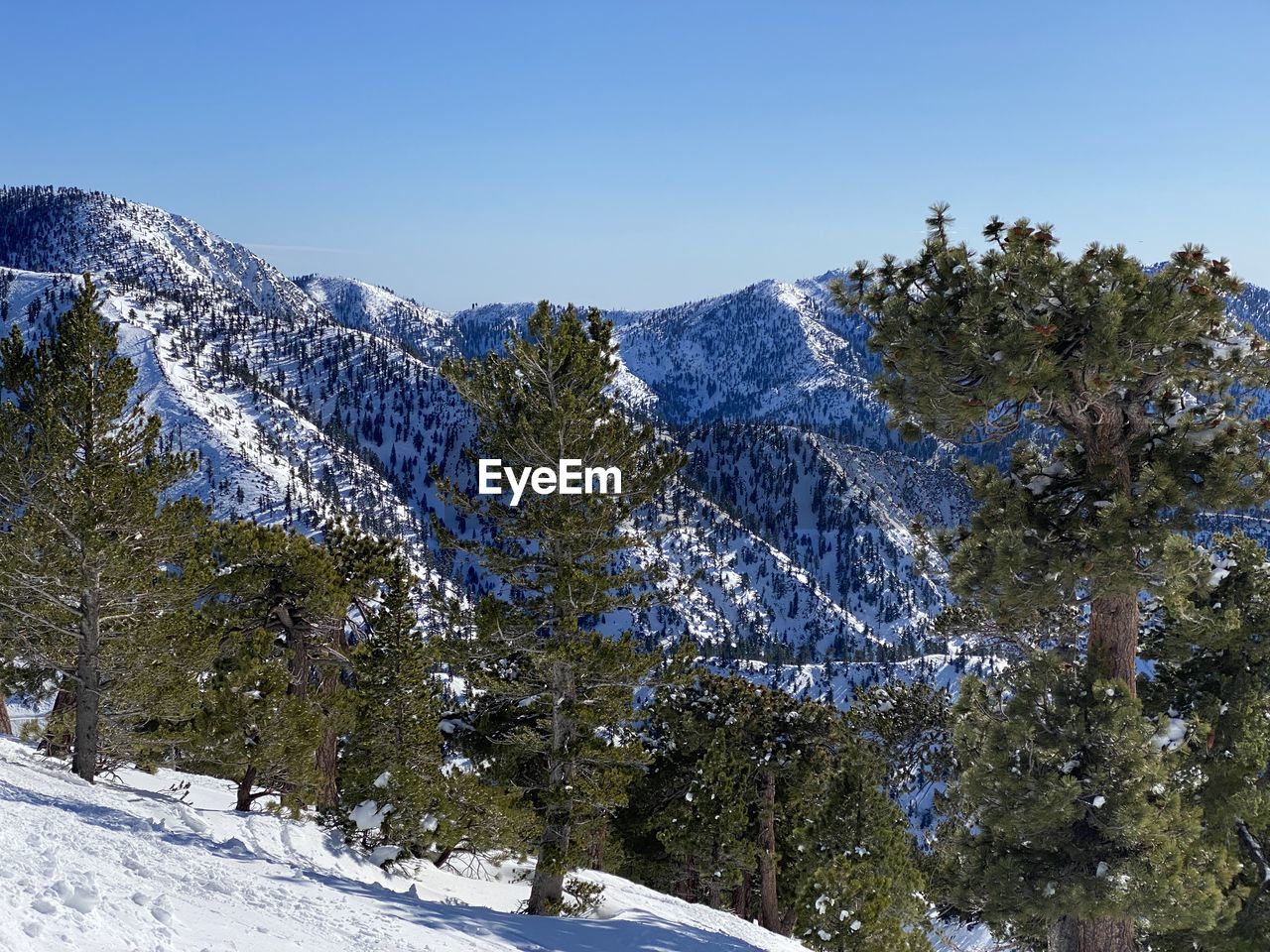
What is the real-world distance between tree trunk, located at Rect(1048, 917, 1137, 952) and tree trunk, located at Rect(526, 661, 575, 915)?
936 cm

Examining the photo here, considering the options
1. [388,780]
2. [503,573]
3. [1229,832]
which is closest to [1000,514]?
[1229,832]

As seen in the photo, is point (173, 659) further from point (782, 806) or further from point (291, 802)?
point (782, 806)

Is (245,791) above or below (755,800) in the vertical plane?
above

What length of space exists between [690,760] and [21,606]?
25.2 metres

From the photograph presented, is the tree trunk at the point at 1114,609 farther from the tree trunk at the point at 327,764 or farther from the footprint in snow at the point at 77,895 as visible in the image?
the tree trunk at the point at 327,764

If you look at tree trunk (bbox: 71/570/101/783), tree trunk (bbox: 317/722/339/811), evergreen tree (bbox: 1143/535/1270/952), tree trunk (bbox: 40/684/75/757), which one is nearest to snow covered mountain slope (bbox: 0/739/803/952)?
tree trunk (bbox: 71/570/101/783)

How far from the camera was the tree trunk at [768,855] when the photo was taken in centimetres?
3297

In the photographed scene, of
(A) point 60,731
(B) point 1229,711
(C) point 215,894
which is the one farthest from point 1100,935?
(A) point 60,731

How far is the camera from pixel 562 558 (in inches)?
698

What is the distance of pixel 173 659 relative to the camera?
20.4 m

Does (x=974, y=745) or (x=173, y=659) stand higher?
(x=974, y=745)

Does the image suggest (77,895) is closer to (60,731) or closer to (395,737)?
(395,737)

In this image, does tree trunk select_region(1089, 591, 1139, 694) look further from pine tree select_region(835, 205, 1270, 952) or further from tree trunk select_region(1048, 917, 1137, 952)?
tree trunk select_region(1048, 917, 1137, 952)

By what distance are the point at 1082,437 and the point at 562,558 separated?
10.0 meters
